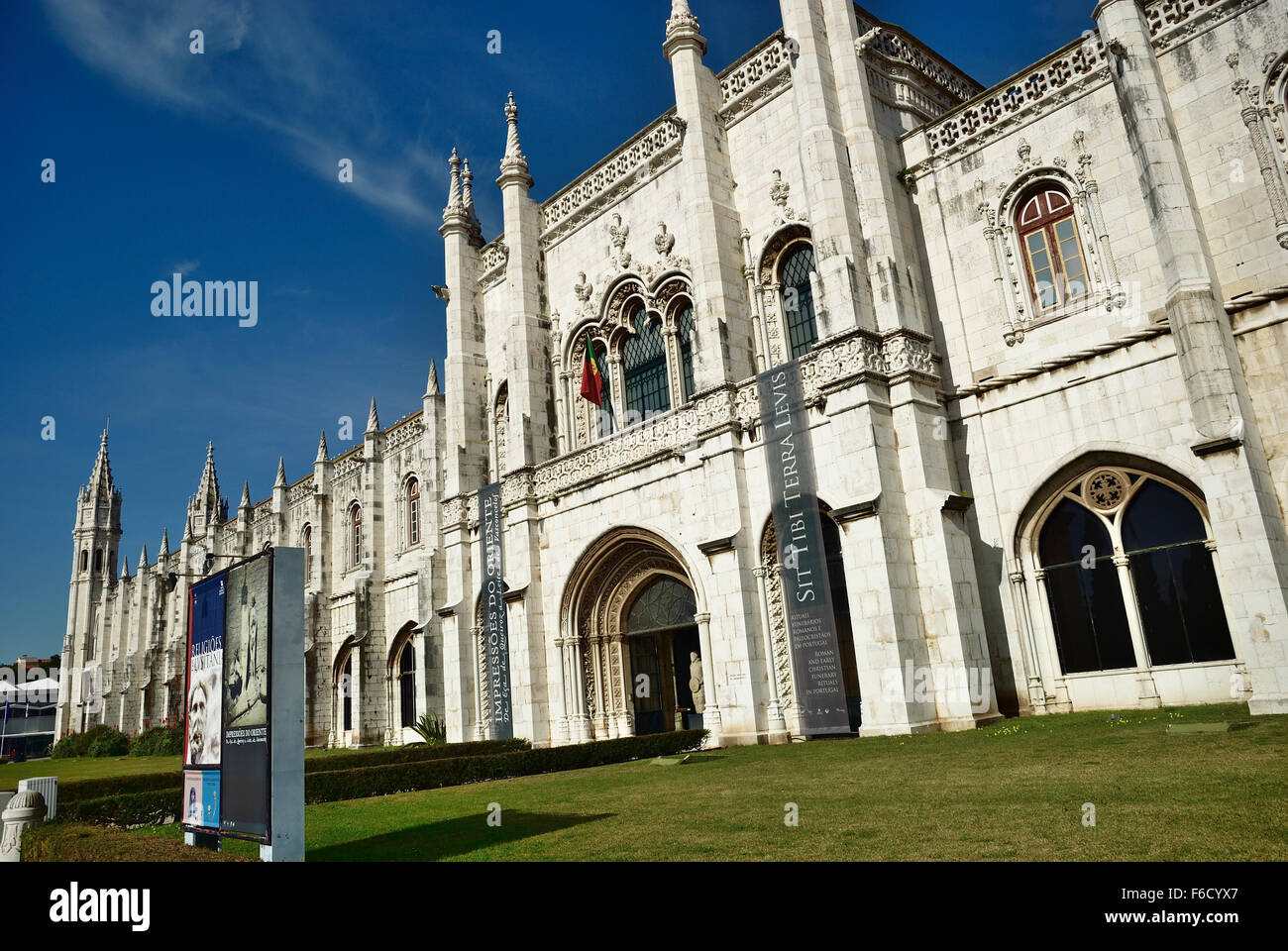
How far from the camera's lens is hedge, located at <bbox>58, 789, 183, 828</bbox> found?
15041mm

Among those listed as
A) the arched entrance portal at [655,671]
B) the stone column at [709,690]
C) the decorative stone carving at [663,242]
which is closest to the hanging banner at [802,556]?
the stone column at [709,690]

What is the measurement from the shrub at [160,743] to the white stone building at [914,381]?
89.5 ft

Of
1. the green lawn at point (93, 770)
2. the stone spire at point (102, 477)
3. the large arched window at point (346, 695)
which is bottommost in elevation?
the green lawn at point (93, 770)

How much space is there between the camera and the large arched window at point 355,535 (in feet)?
129

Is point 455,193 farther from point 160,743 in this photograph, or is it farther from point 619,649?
point 160,743

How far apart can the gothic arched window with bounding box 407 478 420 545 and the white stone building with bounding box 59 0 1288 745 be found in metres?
9.67

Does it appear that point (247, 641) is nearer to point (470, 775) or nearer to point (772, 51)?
point (470, 775)

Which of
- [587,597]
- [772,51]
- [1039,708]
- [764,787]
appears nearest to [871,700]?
[1039,708]

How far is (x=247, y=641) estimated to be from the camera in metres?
8.38

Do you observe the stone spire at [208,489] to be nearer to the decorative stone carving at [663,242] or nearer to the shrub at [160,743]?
the shrub at [160,743]

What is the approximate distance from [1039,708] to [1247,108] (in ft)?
35.4

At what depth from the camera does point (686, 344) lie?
2233 cm

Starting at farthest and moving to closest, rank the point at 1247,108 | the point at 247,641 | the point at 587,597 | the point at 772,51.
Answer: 1. the point at 587,597
2. the point at 772,51
3. the point at 1247,108
4. the point at 247,641

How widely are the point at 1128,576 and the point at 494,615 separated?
52.0 feet
